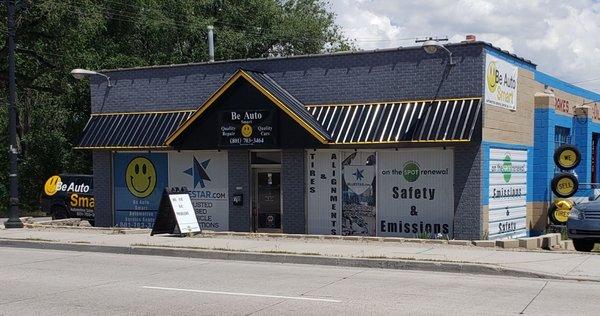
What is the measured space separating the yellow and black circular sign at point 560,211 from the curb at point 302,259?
9696mm

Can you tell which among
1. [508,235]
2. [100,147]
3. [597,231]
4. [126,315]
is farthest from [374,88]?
[126,315]

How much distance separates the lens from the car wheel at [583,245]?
653 inches

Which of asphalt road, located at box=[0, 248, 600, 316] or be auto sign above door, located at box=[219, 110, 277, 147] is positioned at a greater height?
be auto sign above door, located at box=[219, 110, 277, 147]

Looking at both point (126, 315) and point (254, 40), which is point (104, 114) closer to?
point (126, 315)

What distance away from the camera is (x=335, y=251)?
1499cm

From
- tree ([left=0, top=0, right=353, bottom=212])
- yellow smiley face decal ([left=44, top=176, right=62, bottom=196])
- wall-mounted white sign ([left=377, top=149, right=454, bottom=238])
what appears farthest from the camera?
tree ([left=0, top=0, right=353, bottom=212])

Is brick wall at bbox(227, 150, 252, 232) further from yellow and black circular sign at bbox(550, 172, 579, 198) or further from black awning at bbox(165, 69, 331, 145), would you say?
yellow and black circular sign at bbox(550, 172, 579, 198)

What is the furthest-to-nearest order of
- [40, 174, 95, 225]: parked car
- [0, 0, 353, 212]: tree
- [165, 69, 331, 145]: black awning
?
[0, 0, 353, 212]: tree, [40, 174, 95, 225]: parked car, [165, 69, 331, 145]: black awning

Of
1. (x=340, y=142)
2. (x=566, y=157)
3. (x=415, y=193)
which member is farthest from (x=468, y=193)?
(x=566, y=157)

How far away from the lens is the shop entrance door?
20.5 metres

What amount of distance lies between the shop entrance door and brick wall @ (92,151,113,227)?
5.52 metres

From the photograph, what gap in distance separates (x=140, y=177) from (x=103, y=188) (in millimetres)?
1610

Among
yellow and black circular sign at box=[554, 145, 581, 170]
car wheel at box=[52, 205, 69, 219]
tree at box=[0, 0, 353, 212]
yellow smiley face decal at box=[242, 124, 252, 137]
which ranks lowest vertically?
car wheel at box=[52, 205, 69, 219]

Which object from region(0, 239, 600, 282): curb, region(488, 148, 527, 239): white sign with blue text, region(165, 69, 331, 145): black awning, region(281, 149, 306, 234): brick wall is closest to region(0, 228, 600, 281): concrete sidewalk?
region(0, 239, 600, 282): curb
